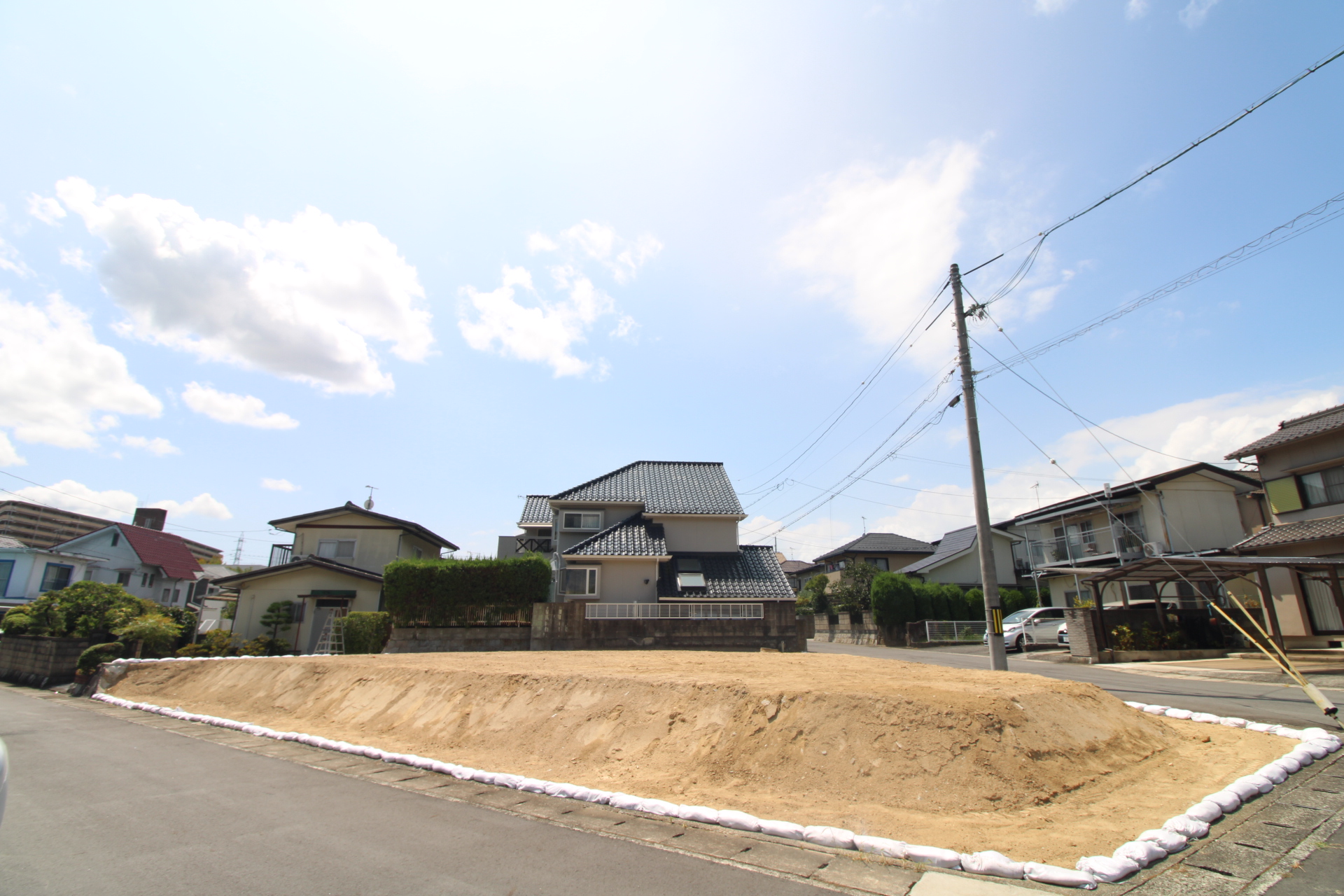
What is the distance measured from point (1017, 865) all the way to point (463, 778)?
5.66 metres

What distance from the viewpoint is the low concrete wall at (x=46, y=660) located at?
17.5 m

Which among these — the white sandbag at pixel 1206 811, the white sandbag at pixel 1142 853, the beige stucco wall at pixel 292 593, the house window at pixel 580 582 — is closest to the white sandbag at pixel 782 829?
the white sandbag at pixel 1142 853

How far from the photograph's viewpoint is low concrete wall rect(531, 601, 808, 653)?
58.7 ft

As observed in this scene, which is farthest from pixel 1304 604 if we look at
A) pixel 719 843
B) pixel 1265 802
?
pixel 719 843

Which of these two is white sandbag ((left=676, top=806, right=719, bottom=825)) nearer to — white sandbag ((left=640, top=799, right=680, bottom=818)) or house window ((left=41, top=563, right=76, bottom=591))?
white sandbag ((left=640, top=799, right=680, bottom=818))

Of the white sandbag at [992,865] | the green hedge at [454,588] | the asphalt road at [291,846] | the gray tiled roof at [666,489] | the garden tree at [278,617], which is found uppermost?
the gray tiled roof at [666,489]

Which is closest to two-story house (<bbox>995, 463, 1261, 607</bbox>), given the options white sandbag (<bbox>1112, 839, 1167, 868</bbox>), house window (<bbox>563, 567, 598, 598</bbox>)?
house window (<bbox>563, 567, 598, 598</bbox>)

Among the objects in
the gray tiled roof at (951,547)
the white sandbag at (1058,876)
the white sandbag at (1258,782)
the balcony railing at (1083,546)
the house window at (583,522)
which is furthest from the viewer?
the gray tiled roof at (951,547)

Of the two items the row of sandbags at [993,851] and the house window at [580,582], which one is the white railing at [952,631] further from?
the row of sandbags at [993,851]

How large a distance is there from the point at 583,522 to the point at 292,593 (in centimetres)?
1109

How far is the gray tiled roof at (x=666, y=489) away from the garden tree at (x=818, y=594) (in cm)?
1290

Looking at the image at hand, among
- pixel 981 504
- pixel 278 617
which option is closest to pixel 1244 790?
pixel 981 504

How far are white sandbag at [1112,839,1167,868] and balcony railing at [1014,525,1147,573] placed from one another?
25.9 m

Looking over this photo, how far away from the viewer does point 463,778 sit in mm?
7020
